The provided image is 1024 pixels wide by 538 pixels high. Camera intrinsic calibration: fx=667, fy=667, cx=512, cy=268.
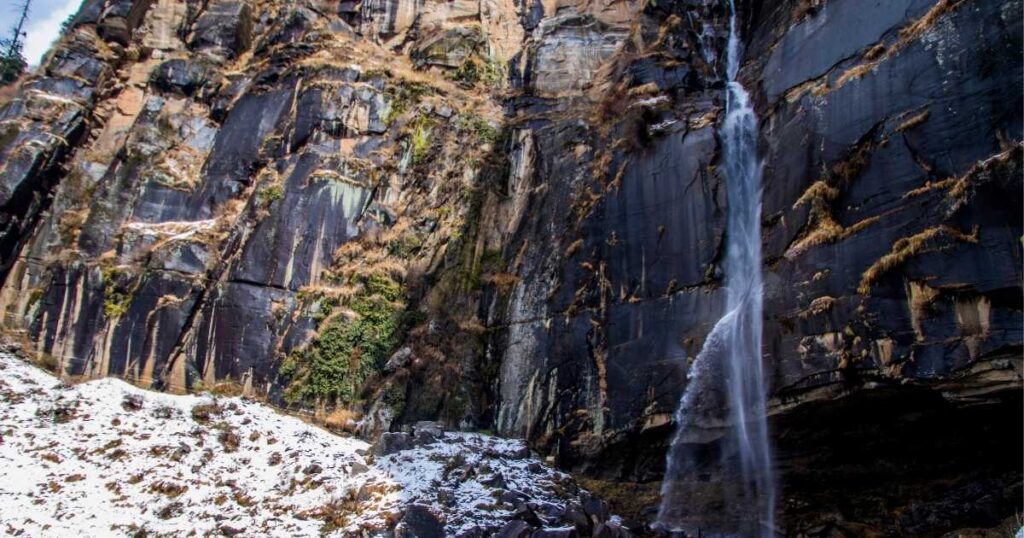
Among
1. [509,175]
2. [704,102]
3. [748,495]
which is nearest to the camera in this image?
[748,495]

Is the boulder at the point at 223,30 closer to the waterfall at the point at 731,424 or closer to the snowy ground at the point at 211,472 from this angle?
the snowy ground at the point at 211,472

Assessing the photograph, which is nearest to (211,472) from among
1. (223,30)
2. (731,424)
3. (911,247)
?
(731,424)

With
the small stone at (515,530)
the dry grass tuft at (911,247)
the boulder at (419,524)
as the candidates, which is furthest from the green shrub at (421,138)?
the dry grass tuft at (911,247)

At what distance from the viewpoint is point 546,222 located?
802 inches

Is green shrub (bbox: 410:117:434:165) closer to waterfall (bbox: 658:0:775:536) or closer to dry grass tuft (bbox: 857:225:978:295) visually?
waterfall (bbox: 658:0:775:536)

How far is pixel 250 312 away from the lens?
20281mm

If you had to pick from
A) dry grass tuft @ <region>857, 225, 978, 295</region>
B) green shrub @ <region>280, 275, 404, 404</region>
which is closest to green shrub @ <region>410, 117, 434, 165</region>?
green shrub @ <region>280, 275, 404, 404</region>

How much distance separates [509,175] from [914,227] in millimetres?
13272

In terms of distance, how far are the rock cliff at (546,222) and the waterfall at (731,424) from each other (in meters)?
0.35

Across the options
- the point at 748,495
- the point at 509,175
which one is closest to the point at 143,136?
the point at 509,175

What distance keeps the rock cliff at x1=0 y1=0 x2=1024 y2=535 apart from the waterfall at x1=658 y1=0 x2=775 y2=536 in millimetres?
351

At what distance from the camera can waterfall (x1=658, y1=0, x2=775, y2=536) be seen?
45.5 feet

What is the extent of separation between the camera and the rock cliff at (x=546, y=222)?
11.8m

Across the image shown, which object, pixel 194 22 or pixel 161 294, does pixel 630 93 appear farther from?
pixel 194 22
